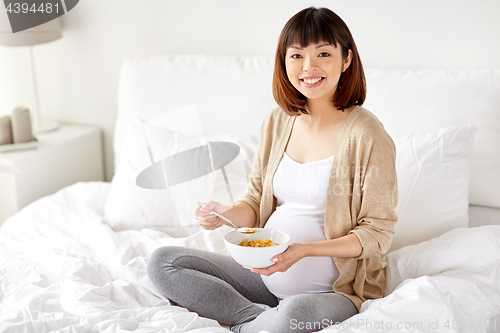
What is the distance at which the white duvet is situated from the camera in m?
1.07

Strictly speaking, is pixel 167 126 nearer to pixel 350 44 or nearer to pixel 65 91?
pixel 65 91

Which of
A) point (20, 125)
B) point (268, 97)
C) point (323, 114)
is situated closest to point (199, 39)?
point (268, 97)

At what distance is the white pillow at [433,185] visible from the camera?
1484mm

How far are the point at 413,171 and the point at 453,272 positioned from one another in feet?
1.20

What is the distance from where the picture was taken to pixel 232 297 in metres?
1.24

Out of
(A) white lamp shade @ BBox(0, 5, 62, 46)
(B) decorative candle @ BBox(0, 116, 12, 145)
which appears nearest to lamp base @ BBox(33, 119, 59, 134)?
(B) decorative candle @ BBox(0, 116, 12, 145)

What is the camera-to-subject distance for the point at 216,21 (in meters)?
2.08

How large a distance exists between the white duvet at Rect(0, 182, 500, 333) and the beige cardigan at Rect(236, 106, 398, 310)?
77mm

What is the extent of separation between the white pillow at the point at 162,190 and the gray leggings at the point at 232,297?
36cm

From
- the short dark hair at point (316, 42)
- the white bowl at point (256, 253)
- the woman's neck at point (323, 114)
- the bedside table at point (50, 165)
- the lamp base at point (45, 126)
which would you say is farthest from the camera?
the lamp base at point (45, 126)

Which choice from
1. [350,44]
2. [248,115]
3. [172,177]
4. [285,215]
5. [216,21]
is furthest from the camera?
[216,21]

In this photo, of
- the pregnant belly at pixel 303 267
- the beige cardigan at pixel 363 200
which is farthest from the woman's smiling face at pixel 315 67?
the pregnant belly at pixel 303 267

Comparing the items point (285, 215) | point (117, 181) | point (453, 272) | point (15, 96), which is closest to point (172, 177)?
point (117, 181)

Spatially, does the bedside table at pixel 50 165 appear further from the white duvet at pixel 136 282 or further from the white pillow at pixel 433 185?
the white pillow at pixel 433 185
